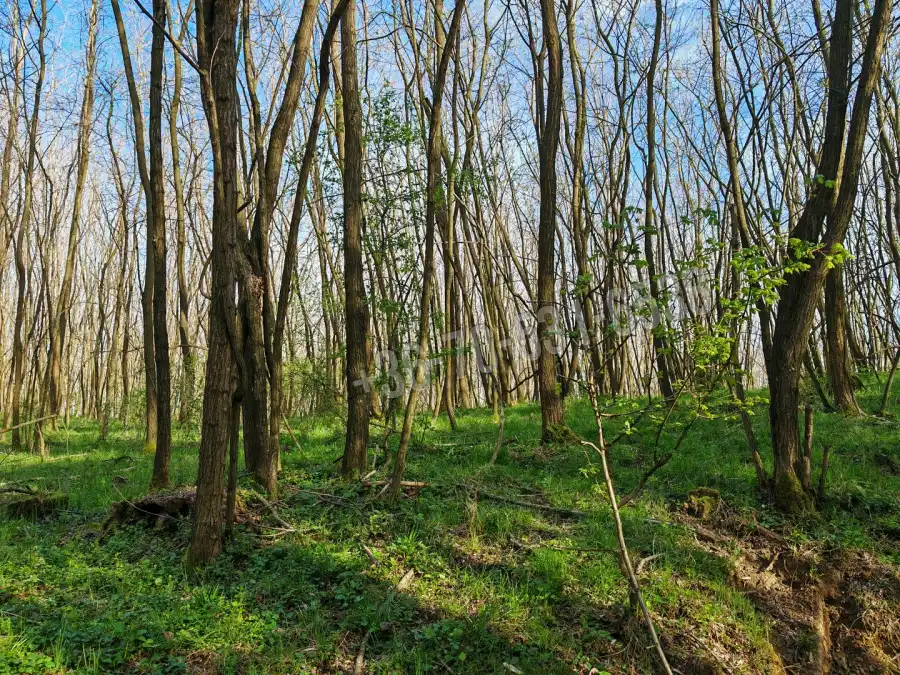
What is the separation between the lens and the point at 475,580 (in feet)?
11.9

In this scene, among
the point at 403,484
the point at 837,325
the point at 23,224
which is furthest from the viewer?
the point at 23,224

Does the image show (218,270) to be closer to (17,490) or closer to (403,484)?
(403,484)

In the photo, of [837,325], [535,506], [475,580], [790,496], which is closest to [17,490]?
[475,580]

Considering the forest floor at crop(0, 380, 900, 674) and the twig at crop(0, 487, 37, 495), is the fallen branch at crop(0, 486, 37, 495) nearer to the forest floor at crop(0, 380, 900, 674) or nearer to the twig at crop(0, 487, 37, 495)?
the twig at crop(0, 487, 37, 495)

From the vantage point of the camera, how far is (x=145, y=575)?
3.51 m

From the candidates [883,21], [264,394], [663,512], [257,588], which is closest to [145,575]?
[257,588]

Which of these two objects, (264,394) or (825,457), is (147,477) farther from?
(825,457)

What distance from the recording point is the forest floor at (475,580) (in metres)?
2.95

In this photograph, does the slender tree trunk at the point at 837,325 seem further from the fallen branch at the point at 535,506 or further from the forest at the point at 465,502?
the fallen branch at the point at 535,506

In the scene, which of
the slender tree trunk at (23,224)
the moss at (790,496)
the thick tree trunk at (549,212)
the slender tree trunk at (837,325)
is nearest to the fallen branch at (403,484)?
the thick tree trunk at (549,212)

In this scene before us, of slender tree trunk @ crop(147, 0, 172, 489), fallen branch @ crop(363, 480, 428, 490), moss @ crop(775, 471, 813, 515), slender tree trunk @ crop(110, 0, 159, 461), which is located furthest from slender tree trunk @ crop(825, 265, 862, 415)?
slender tree trunk @ crop(110, 0, 159, 461)

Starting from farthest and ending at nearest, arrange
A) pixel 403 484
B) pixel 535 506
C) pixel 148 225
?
pixel 148 225, pixel 403 484, pixel 535 506

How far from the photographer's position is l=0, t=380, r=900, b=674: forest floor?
295 cm

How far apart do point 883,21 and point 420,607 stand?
5.25 meters
